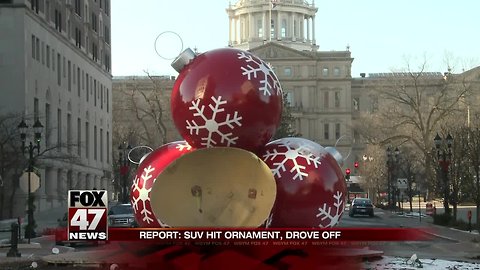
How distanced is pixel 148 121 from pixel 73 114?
2844 cm

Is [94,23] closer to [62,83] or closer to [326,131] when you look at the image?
[62,83]

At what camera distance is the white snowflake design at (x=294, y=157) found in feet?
20.6

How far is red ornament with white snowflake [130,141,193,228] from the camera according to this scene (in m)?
6.79

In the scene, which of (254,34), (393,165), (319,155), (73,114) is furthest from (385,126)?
(254,34)

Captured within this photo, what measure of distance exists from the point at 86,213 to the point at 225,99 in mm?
2215

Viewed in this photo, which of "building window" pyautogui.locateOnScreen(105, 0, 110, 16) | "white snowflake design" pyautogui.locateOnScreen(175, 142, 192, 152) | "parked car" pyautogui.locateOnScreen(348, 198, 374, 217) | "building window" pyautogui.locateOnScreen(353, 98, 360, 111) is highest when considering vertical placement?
"building window" pyautogui.locateOnScreen(105, 0, 110, 16)

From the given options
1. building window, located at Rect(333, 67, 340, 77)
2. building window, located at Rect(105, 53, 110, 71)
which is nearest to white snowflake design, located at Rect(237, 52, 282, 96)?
building window, located at Rect(105, 53, 110, 71)

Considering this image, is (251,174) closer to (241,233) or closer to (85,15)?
(241,233)

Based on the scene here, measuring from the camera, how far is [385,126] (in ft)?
234

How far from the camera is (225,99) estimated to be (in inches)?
229

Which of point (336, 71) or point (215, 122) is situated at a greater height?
point (336, 71)

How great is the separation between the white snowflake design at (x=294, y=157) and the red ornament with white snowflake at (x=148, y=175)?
2.69 ft

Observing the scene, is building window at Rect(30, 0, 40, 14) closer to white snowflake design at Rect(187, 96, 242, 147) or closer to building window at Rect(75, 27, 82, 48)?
building window at Rect(75, 27, 82, 48)

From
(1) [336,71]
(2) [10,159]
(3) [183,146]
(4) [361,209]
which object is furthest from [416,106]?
(1) [336,71]
